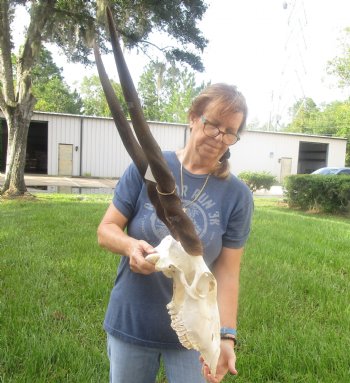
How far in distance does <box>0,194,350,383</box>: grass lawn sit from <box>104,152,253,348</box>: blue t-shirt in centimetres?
116

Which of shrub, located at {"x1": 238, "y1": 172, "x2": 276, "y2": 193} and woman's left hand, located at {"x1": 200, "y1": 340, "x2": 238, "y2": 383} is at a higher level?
woman's left hand, located at {"x1": 200, "y1": 340, "x2": 238, "y2": 383}

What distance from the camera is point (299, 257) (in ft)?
19.0

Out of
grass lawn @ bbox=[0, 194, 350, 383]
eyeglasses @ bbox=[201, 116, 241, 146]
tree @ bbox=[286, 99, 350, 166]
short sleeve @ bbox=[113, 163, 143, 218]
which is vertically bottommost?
grass lawn @ bbox=[0, 194, 350, 383]

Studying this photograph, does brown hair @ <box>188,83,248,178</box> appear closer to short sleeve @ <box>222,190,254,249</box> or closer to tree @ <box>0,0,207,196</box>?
short sleeve @ <box>222,190,254,249</box>

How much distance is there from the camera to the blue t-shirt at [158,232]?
1726mm

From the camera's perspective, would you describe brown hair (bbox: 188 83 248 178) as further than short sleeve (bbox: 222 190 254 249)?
No

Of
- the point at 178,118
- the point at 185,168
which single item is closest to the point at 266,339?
the point at 185,168

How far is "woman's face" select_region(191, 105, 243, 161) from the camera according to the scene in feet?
5.24

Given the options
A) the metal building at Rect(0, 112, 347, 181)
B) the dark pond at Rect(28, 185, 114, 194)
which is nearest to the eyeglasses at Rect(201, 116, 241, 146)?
the dark pond at Rect(28, 185, 114, 194)

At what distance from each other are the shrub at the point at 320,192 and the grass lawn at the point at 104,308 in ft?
20.1

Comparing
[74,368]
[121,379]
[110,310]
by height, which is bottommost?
[74,368]

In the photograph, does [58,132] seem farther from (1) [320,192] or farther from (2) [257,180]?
(1) [320,192]

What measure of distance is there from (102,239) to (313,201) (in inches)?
496

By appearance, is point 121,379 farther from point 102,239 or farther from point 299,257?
point 299,257
